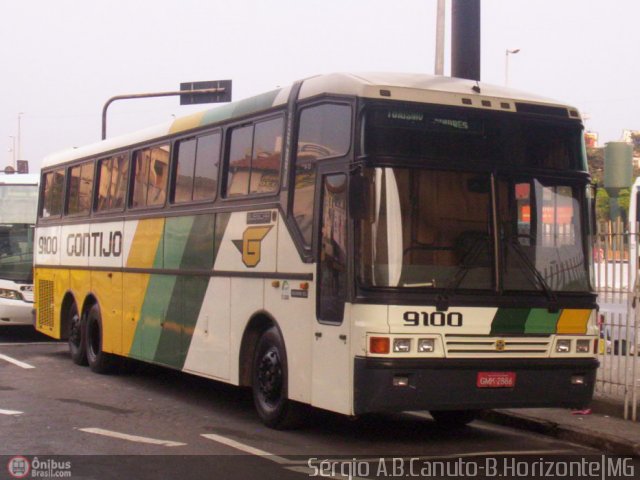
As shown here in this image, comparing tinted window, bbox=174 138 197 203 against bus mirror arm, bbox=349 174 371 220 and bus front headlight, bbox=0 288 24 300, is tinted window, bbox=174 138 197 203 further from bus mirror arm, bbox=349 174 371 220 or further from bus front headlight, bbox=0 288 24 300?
bus front headlight, bbox=0 288 24 300

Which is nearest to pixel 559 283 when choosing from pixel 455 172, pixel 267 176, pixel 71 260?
pixel 455 172

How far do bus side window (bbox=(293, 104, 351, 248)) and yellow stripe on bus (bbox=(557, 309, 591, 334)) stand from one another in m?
2.46

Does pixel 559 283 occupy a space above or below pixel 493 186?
below

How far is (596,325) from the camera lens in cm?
1037

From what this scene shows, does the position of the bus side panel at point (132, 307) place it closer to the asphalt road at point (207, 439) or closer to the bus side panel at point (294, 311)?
the asphalt road at point (207, 439)

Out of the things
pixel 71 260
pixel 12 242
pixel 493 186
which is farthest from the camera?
pixel 12 242

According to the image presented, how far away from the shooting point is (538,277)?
1001cm

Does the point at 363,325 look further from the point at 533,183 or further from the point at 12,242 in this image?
the point at 12,242

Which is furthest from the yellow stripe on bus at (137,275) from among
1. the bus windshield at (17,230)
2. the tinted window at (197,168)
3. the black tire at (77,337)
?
the bus windshield at (17,230)

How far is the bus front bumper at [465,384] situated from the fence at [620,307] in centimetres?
137

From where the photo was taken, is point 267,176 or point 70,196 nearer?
point 267,176

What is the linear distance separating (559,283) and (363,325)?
202 cm

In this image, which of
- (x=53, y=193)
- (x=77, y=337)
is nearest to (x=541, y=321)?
(x=77, y=337)

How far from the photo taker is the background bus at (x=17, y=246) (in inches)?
831
